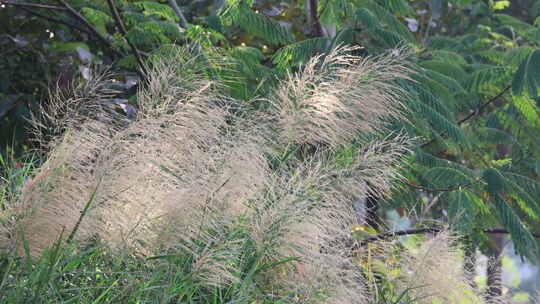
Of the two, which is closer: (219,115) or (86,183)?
(86,183)

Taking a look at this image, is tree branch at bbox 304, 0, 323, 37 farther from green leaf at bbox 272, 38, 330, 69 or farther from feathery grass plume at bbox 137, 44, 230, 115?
feathery grass plume at bbox 137, 44, 230, 115

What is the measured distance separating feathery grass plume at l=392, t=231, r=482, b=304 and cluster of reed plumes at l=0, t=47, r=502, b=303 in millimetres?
16

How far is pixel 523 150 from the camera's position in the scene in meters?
6.05

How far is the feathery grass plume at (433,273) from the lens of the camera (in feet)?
11.8

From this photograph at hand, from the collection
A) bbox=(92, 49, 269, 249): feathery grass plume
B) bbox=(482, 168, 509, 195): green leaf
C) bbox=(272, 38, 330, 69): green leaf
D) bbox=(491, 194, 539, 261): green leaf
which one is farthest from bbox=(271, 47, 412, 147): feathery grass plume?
bbox=(491, 194, 539, 261): green leaf

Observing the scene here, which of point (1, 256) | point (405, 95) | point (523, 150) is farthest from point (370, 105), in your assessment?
point (523, 150)

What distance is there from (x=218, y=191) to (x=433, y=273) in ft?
4.16

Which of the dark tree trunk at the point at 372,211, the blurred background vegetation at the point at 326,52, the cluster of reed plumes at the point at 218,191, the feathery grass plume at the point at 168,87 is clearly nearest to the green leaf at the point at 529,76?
the blurred background vegetation at the point at 326,52

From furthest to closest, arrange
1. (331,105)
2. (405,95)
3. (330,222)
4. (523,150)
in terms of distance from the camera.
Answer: (523,150), (405,95), (331,105), (330,222)

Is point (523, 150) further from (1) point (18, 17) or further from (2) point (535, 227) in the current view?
(1) point (18, 17)

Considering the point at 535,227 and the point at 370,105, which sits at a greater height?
the point at 370,105

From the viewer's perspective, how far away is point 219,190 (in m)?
2.99

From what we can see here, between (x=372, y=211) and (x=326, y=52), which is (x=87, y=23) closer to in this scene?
(x=326, y=52)

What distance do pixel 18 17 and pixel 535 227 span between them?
470 centimetres
